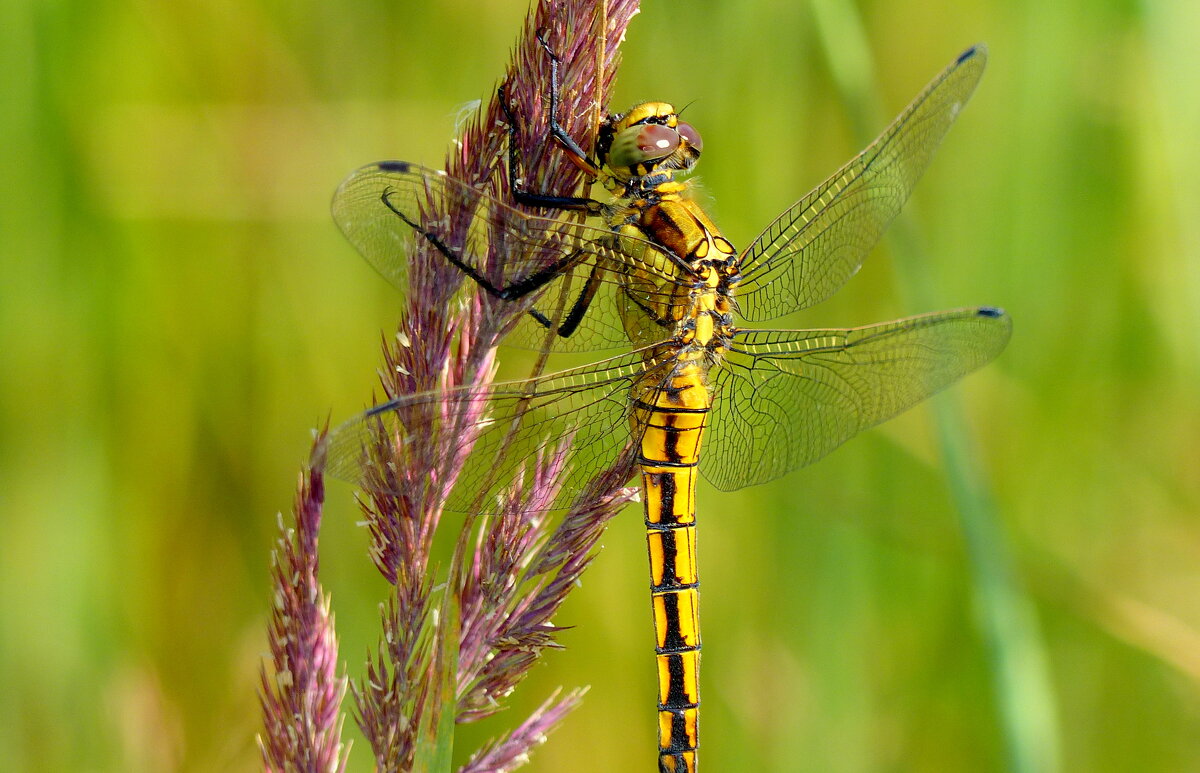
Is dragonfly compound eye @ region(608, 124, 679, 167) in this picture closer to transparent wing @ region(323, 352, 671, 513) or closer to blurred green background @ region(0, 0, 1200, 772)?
transparent wing @ region(323, 352, 671, 513)

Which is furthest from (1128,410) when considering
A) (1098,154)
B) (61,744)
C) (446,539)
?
(61,744)

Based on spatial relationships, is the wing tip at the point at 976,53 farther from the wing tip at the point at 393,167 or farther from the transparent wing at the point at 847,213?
the wing tip at the point at 393,167

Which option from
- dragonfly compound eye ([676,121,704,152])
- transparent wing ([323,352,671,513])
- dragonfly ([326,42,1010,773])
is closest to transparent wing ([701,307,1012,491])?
dragonfly ([326,42,1010,773])

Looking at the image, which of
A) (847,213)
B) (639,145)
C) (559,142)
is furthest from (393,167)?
(847,213)

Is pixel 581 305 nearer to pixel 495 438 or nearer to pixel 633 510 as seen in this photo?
pixel 495 438

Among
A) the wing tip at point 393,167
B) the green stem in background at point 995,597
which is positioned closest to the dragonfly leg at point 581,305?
the wing tip at point 393,167

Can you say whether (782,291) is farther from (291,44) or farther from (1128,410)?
(291,44)
